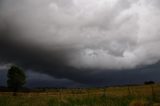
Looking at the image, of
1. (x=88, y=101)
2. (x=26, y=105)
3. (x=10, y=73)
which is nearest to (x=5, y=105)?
(x=26, y=105)

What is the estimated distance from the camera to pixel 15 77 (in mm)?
93375

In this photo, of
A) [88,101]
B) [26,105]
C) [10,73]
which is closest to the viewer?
[26,105]

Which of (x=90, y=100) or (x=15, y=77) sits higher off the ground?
(x=15, y=77)

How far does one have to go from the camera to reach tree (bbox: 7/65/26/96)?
308 feet

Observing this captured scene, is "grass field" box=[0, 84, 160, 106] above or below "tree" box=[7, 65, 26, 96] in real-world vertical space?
below

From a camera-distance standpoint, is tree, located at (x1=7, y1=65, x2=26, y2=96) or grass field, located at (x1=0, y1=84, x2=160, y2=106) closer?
grass field, located at (x1=0, y1=84, x2=160, y2=106)

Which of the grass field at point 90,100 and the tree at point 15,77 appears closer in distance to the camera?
the grass field at point 90,100

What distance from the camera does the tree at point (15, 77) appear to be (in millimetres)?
93938

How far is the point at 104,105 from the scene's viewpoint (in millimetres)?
33719

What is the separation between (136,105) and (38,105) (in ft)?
40.7

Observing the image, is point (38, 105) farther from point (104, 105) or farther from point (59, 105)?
point (104, 105)

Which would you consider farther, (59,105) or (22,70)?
(22,70)

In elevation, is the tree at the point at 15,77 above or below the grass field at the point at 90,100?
above

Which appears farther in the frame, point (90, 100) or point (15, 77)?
point (15, 77)
